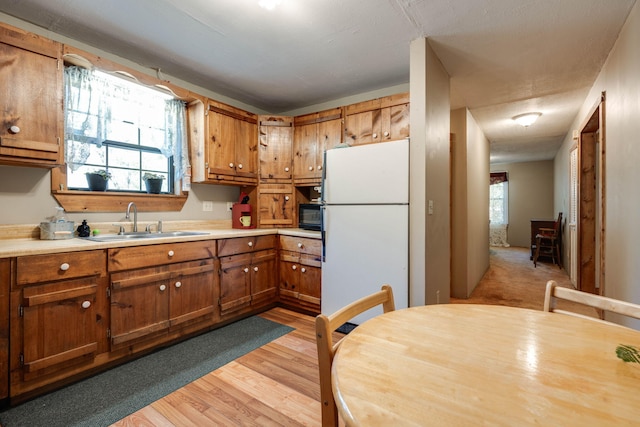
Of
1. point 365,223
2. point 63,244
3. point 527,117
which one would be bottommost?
point 63,244

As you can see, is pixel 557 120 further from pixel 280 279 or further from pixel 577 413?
pixel 577 413

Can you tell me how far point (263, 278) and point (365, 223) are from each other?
129 centimetres

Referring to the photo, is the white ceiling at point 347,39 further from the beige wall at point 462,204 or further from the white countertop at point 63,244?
the white countertop at point 63,244

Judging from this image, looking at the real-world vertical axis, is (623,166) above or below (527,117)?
below

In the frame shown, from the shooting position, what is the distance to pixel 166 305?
7.45 feet

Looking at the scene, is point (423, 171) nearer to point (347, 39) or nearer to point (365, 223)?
point (365, 223)

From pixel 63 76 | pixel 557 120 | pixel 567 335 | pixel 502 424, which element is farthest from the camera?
pixel 557 120

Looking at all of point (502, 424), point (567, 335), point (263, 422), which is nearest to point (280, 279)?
point (263, 422)

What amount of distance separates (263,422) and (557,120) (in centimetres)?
528

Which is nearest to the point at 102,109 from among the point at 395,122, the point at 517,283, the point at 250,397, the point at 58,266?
the point at 58,266

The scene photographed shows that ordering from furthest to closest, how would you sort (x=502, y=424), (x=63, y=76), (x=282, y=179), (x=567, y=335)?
(x=282, y=179), (x=63, y=76), (x=567, y=335), (x=502, y=424)

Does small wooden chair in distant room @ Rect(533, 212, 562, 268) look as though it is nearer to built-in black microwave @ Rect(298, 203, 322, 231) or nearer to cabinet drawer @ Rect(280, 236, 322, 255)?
built-in black microwave @ Rect(298, 203, 322, 231)

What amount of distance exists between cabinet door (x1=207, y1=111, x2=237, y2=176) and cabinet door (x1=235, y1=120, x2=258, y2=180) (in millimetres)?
54

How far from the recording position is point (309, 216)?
11.0 feet
